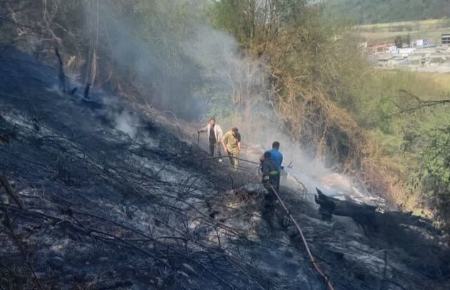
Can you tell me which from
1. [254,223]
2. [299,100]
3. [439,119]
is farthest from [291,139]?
[254,223]

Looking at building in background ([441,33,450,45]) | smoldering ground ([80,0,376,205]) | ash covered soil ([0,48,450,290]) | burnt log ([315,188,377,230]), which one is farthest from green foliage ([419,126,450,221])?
building in background ([441,33,450,45])

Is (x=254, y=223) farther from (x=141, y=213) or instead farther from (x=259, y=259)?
(x=141, y=213)

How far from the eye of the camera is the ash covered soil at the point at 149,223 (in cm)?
503

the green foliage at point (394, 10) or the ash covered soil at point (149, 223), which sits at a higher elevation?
the green foliage at point (394, 10)

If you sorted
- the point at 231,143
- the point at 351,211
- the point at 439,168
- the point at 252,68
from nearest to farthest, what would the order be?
1. the point at 439,168
2. the point at 351,211
3. the point at 231,143
4. the point at 252,68

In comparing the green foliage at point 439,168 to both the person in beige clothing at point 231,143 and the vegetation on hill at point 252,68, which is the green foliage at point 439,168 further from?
the vegetation on hill at point 252,68

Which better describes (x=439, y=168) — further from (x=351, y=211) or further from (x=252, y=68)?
(x=252, y=68)

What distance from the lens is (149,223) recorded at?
640 centimetres

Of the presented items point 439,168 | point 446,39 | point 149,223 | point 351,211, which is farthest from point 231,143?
point 446,39

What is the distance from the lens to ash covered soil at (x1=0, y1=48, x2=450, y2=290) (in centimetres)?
503

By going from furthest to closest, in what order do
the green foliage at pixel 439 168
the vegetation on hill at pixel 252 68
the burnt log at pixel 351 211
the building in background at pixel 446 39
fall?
the building in background at pixel 446 39
the vegetation on hill at pixel 252 68
the burnt log at pixel 351 211
the green foliage at pixel 439 168

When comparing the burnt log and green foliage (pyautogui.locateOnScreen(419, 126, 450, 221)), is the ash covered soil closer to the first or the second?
the burnt log

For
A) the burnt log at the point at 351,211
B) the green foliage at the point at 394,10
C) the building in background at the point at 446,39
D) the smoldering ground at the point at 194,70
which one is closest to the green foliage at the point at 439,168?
the burnt log at the point at 351,211

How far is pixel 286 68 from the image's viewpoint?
55.7 feet
